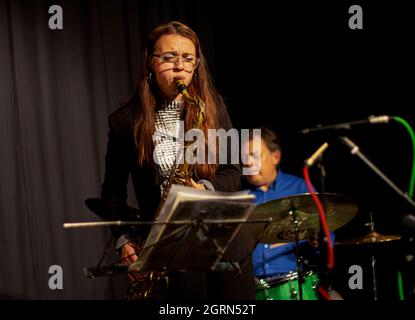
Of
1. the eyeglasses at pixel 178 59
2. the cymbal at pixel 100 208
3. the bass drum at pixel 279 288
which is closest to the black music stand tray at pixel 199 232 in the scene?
the cymbal at pixel 100 208

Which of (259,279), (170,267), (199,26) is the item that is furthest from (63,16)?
(170,267)

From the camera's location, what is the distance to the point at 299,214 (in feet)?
10.9

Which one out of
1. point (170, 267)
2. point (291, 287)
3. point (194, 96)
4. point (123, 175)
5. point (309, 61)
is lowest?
point (291, 287)

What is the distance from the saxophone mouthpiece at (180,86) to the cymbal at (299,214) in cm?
79

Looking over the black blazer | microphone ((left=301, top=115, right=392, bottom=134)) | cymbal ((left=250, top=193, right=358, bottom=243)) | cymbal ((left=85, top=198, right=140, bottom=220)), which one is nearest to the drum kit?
cymbal ((left=250, top=193, right=358, bottom=243))

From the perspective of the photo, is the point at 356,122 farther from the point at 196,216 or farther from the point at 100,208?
the point at 100,208

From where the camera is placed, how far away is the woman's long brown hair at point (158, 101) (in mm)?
2734

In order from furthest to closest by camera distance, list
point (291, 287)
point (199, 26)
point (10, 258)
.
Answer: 1. point (199, 26)
2. point (10, 258)
3. point (291, 287)

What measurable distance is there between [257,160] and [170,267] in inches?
82.0

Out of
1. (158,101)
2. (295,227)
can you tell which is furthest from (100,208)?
(295,227)

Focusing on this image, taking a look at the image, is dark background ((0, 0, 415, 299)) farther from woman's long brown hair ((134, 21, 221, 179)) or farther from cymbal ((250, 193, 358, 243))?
woman's long brown hair ((134, 21, 221, 179))

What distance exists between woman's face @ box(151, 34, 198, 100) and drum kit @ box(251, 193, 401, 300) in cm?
80

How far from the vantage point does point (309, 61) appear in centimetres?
437
